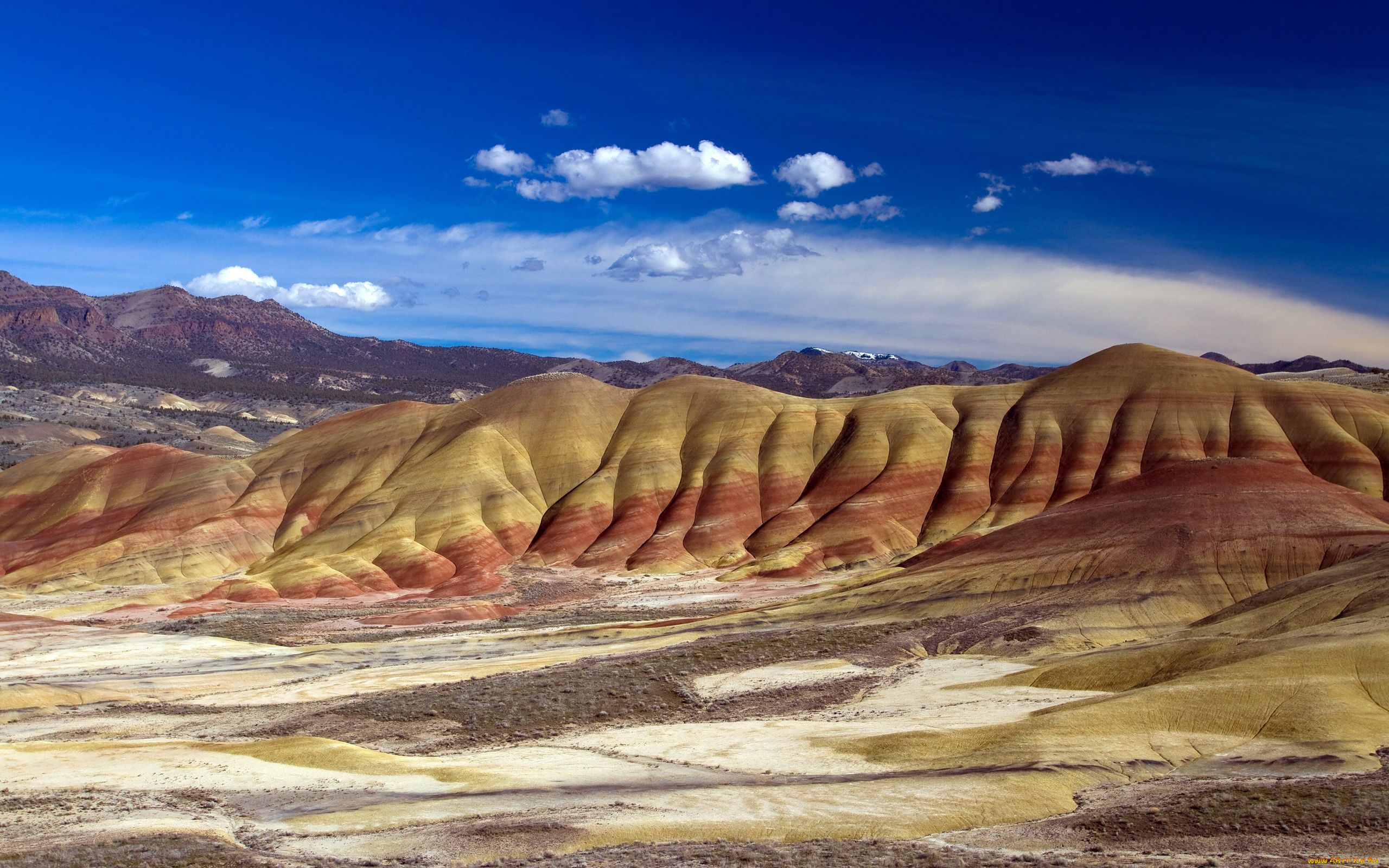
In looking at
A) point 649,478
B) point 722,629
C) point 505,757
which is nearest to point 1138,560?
point 722,629

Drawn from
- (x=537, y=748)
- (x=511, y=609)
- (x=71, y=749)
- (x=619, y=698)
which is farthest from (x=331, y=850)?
(x=511, y=609)

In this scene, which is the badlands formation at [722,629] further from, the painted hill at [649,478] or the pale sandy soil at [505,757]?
the painted hill at [649,478]

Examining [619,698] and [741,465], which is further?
[741,465]

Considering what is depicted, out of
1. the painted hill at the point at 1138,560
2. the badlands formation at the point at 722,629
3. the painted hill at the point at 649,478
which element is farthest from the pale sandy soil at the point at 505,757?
the painted hill at the point at 649,478

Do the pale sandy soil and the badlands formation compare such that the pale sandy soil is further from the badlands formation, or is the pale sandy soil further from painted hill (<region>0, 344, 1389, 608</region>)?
painted hill (<region>0, 344, 1389, 608</region>)

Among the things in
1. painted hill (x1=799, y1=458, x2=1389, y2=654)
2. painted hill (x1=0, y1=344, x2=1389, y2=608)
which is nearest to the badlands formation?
painted hill (x1=799, y1=458, x2=1389, y2=654)

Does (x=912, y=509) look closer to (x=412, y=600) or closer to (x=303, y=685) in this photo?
(x=412, y=600)
